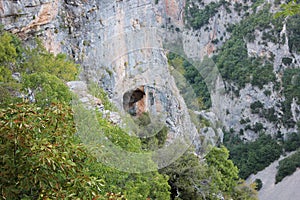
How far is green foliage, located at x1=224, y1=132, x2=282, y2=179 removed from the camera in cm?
5562

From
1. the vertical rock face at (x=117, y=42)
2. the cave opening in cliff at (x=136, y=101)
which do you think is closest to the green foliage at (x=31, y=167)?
Answer: the vertical rock face at (x=117, y=42)

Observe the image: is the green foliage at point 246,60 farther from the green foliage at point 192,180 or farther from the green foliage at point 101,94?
the green foliage at point 101,94

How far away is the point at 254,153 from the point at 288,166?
197 inches

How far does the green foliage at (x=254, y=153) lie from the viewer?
2190 inches

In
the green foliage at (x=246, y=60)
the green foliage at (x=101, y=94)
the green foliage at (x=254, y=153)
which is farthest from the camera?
the green foliage at (x=246, y=60)

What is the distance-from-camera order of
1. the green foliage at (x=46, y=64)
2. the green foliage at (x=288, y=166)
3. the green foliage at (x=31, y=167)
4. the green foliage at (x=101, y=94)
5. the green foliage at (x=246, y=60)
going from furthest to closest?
1. the green foliage at (x=246, y=60)
2. the green foliage at (x=288, y=166)
3. the green foliage at (x=46, y=64)
4. the green foliage at (x=101, y=94)
5. the green foliage at (x=31, y=167)

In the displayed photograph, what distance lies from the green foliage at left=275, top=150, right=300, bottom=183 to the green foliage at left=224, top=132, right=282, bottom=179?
244cm

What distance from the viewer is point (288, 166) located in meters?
53.1

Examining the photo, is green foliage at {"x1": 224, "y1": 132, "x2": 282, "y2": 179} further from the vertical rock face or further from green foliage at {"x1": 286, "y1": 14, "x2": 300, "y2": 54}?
the vertical rock face

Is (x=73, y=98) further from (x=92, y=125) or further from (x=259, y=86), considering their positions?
(x=259, y=86)

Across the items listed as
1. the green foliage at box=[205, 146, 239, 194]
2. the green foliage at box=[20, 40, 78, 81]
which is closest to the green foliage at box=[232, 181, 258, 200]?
the green foliage at box=[205, 146, 239, 194]

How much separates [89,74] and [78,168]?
1445 cm

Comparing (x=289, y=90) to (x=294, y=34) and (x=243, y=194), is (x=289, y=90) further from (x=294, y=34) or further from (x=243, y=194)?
(x=243, y=194)

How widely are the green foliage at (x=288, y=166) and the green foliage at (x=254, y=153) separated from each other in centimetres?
244
